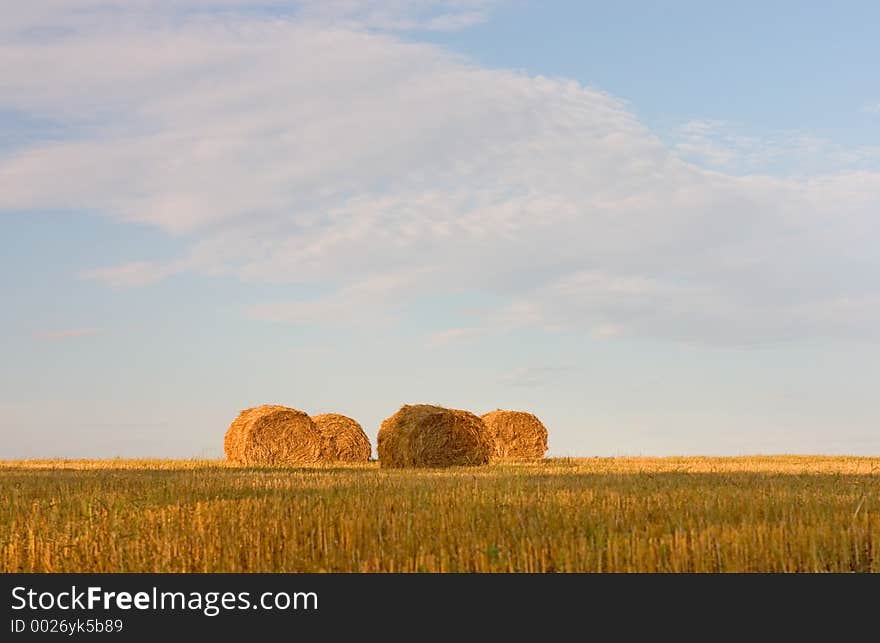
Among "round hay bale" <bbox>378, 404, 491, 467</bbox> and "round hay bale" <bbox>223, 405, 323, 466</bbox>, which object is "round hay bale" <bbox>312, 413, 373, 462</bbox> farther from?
"round hay bale" <bbox>378, 404, 491, 467</bbox>

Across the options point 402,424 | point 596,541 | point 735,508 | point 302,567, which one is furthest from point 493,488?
point 402,424

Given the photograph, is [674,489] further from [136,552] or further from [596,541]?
[136,552]

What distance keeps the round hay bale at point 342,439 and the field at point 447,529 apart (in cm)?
1606

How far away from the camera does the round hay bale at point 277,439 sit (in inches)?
1185

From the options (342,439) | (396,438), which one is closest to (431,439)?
(396,438)

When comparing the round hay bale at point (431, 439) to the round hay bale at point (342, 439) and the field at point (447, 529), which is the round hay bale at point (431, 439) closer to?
the round hay bale at point (342, 439)

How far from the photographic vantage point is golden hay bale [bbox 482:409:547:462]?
3356 cm

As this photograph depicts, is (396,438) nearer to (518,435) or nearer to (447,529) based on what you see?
(518,435)
